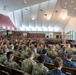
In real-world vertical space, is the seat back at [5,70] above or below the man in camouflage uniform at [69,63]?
below

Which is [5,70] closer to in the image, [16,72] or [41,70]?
[16,72]

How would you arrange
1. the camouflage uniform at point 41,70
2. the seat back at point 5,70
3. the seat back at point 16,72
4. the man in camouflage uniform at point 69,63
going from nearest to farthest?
the seat back at point 16,72, the camouflage uniform at point 41,70, the seat back at point 5,70, the man in camouflage uniform at point 69,63

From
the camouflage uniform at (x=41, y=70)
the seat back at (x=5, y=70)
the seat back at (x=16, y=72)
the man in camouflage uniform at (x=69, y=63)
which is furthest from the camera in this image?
the man in camouflage uniform at (x=69, y=63)

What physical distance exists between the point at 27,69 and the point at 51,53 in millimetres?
2551

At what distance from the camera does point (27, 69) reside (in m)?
3.39

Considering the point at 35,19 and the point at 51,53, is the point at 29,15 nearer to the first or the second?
the point at 35,19

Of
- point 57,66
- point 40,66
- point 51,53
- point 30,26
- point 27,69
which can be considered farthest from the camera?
point 30,26

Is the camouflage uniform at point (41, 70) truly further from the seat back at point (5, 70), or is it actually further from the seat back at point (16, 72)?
the seat back at point (5, 70)

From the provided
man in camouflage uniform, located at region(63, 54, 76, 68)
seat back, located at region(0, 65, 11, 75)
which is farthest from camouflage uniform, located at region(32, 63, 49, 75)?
man in camouflage uniform, located at region(63, 54, 76, 68)

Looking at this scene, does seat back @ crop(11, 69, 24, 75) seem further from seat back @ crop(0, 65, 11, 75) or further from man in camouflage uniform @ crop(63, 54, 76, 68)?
man in camouflage uniform @ crop(63, 54, 76, 68)

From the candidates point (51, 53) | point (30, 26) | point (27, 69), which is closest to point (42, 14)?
point (30, 26)

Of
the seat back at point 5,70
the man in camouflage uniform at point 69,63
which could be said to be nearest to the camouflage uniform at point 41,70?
the seat back at point 5,70

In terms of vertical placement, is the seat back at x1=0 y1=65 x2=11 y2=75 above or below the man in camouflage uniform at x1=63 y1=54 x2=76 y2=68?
below

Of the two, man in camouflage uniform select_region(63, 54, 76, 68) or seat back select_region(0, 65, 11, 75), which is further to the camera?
man in camouflage uniform select_region(63, 54, 76, 68)
